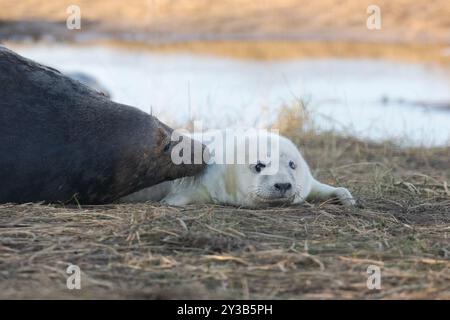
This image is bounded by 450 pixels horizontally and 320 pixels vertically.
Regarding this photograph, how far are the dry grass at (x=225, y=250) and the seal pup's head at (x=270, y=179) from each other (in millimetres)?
134

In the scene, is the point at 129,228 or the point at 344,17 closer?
the point at 129,228

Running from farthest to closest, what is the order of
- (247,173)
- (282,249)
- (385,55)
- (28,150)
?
(385,55) < (247,173) < (28,150) < (282,249)

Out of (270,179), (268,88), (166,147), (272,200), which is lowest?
(272,200)

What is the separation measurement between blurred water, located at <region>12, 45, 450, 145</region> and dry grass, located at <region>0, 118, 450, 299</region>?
356cm

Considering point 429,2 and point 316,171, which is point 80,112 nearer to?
point 316,171

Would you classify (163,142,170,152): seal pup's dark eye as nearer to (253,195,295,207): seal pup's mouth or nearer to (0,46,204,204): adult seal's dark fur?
(0,46,204,204): adult seal's dark fur

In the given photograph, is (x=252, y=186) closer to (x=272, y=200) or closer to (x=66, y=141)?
(x=272, y=200)

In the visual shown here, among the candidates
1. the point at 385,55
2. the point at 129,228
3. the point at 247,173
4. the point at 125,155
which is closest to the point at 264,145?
the point at 247,173

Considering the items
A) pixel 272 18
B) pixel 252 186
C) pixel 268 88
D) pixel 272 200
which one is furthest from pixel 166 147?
pixel 272 18

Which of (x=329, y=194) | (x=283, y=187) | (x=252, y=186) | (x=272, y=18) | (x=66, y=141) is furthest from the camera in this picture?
(x=272, y=18)

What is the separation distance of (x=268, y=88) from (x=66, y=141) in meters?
6.95

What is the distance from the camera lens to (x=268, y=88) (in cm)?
1193

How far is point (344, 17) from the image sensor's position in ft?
52.3

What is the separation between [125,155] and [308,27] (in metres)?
10.9
